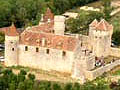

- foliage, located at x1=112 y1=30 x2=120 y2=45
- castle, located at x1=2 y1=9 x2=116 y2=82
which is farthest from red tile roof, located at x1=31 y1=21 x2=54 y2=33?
foliage, located at x1=112 y1=30 x2=120 y2=45

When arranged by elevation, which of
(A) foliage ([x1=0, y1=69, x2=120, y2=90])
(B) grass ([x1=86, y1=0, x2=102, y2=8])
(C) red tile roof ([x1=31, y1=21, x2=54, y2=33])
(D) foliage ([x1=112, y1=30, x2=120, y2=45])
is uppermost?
(B) grass ([x1=86, y1=0, x2=102, y2=8])

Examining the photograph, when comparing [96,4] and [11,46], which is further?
[96,4]

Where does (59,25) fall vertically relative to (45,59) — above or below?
above

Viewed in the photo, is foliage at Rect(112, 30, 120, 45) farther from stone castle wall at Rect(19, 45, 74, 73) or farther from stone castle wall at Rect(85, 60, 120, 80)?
stone castle wall at Rect(19, 45, 74, 73)

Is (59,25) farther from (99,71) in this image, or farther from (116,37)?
(116,37)

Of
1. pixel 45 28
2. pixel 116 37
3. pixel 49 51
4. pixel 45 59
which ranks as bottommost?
pixel 45 59

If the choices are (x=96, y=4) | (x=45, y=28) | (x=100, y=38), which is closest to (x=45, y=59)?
(x=45, y=28)
